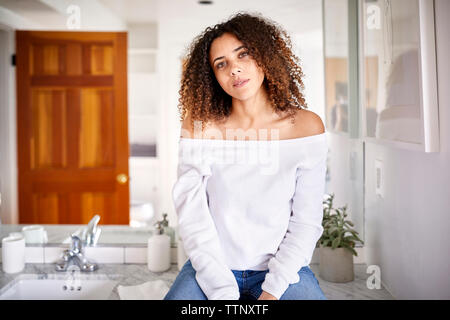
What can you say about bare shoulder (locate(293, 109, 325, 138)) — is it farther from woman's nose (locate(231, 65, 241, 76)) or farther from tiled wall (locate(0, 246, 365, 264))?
tiled wall (locate(0, 246, 365, 264))

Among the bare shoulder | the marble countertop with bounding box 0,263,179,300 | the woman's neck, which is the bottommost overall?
the marble countertop with bounding box 0,263,179,300

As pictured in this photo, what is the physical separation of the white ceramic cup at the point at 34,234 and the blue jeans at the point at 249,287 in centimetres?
70

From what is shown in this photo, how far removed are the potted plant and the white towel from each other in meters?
0.53

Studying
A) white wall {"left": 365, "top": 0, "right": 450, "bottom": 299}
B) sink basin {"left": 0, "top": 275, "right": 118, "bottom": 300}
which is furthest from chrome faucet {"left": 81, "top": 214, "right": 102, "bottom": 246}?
white wall {"left": 365, "top": 0, "right": 450, "bottom": 299}

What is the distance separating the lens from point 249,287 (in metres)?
0.95

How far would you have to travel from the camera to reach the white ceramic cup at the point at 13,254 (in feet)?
4.18

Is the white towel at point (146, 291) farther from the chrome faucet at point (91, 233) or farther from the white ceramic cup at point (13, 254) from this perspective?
the white ceramic cup at point (13, 254)

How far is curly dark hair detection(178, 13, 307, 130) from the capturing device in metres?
0.94

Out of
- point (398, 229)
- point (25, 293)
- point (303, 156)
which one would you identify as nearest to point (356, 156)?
point (398, 229)

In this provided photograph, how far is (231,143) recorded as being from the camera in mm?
959

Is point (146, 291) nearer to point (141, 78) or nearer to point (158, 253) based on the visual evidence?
point (158, 253)

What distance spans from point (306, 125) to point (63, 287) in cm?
100

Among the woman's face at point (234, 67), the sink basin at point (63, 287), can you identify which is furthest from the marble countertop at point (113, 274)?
the woman's face at point (234, 67)

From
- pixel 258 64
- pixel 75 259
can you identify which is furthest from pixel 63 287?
pixel 258 64
